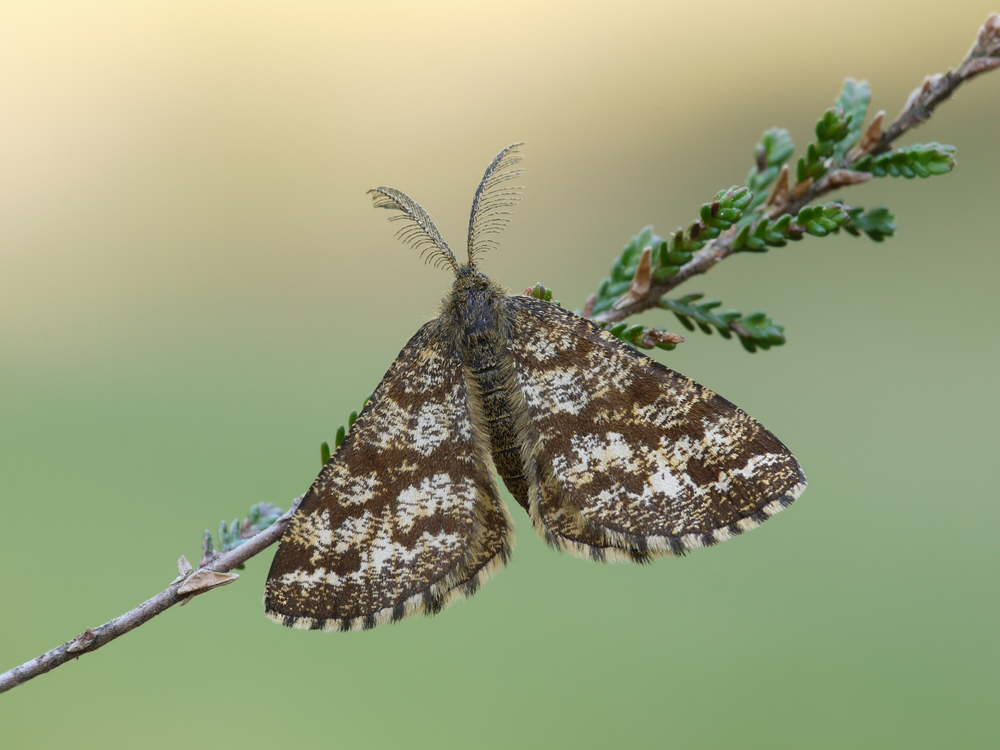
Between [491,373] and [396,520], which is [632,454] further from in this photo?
[396,520]

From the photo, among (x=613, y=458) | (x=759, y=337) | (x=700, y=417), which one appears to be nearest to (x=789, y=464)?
(x=700, y=417)

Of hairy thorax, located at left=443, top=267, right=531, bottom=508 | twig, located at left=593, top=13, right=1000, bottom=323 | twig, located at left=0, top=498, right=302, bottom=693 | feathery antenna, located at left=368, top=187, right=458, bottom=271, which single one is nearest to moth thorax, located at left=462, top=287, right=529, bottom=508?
hairy thorax, located at left=443, top=267, right=531, bottom=508

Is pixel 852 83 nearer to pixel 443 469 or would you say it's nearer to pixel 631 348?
pixel 631 348

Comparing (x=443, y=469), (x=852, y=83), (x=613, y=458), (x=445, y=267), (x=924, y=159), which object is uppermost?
(x=852, y=83)

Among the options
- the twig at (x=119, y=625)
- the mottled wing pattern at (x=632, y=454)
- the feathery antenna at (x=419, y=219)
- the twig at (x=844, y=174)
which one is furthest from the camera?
the feathery antenna at (x=419, y=219)

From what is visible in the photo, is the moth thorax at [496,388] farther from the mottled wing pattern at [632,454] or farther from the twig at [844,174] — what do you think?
the twig at [844,174]

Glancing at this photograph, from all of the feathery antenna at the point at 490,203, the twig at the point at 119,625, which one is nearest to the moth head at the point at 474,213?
the feathery antenna at the point at 490,203
